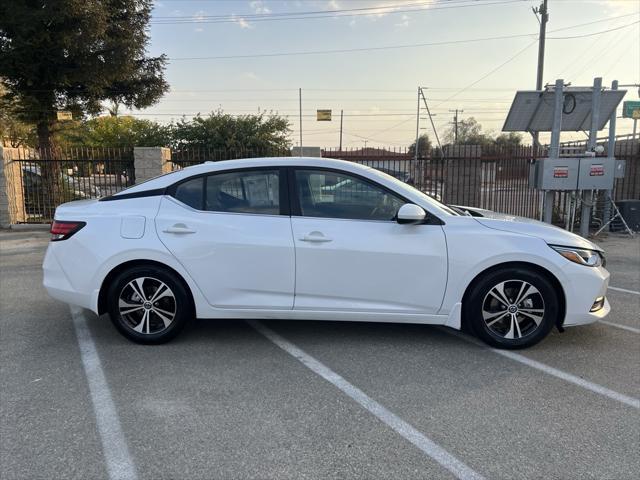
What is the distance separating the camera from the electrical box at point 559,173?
360 inches

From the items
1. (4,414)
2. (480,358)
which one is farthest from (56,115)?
(480,358)

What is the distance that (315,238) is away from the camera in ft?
13.2

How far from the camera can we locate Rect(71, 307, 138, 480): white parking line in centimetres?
257

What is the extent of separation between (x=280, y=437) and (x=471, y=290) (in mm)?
2035

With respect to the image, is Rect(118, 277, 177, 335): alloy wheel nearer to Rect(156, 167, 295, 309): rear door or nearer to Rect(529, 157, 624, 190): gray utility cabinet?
Rect(156, 167, 295, 309): rear door

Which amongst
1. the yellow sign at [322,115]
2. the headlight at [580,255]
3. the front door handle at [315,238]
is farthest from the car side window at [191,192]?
the yellow sign at [322,115]

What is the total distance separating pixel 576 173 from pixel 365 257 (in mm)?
6983

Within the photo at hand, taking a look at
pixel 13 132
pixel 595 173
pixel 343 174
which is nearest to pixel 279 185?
pixel 343 174

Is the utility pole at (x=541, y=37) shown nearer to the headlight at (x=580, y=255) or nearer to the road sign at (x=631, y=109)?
the road sign at (x=631, y=109)

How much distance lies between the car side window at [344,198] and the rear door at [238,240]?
0.67 ft

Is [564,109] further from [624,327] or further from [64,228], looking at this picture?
[64,228]

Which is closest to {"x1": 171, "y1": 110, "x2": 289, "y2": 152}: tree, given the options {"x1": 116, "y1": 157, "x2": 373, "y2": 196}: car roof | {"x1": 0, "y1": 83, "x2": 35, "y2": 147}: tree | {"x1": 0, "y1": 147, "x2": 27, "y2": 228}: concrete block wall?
{"x1": 0, "y1": 83, "x2": 35, "y2": 147}: tree

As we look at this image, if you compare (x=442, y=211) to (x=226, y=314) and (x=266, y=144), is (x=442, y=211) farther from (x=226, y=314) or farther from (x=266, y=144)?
(x=266, y=144)

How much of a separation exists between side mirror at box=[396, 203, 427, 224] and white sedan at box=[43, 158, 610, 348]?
1 cm
